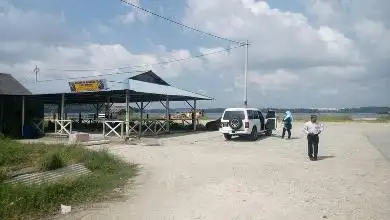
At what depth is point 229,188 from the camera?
32.4 ft

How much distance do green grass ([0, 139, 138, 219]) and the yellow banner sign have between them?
32.2 ft

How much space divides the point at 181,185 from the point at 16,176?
3.58 meters

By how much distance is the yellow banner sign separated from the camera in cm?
2352

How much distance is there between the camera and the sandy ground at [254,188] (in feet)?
24.9

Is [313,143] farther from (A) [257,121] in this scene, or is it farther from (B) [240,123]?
(A) [257,121]

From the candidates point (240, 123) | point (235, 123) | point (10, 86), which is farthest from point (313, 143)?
point (10, 86)

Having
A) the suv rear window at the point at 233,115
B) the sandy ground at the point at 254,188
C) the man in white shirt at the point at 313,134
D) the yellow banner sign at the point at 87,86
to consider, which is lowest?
the sandy ground at the point at 254,188

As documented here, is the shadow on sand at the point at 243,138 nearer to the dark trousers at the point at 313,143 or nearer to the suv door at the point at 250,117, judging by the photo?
the suv door at the point at 250,117

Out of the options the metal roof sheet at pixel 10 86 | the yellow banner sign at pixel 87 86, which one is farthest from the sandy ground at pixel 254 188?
the metal roof sheet at pixel 10 86

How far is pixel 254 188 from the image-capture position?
9867mm

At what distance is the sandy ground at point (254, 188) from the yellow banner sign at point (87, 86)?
7.72 meters

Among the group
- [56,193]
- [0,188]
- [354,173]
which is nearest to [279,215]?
[56,193]

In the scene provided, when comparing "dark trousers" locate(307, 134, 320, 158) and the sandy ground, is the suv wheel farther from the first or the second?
"dark trousers" locate(307, 134, 320, 158)

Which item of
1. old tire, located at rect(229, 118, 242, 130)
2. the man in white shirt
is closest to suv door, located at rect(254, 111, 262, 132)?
old tire, located at rect(229, 118, 242, 130)
